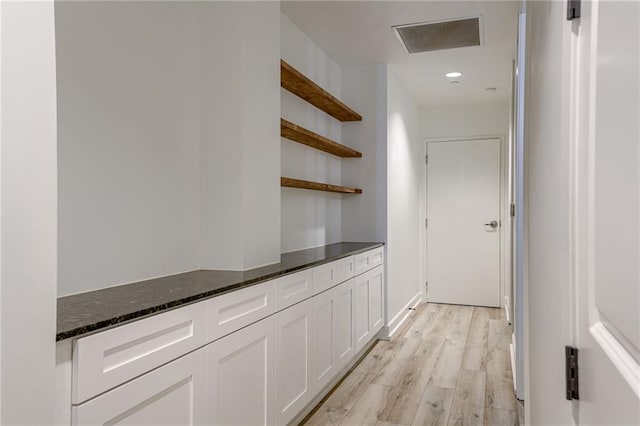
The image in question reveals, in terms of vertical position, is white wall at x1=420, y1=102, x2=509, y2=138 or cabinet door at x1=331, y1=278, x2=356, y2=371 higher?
white wall at x1=420, y1=102, x2=509, y2=138

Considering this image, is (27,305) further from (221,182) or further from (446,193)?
(446,193)

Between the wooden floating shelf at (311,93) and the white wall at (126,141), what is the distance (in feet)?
2.37

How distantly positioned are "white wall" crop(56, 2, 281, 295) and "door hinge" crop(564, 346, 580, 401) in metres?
1.53

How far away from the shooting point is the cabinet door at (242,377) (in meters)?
1.70

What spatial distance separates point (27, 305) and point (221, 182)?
1.38m

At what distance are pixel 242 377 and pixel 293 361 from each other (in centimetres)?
49

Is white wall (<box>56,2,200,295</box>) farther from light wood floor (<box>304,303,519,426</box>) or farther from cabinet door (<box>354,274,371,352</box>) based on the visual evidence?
cabinet door (<box>354,274,371,352</box>)

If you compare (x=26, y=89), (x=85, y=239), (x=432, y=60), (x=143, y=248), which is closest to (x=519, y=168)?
(x=432, y=60)

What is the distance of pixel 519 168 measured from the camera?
2.81 meters

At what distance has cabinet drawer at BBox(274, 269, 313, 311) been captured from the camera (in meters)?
2.18

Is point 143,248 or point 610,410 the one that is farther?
point 143,248

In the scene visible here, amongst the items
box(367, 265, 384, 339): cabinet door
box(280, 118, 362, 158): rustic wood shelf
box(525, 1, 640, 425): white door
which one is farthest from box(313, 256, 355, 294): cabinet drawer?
box(525, 1, 640, 425): white door

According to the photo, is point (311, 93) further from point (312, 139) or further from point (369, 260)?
point (369, 260)

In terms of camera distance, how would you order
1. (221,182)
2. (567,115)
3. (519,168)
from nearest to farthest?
(567,115)
(221,182)
(519,168)
